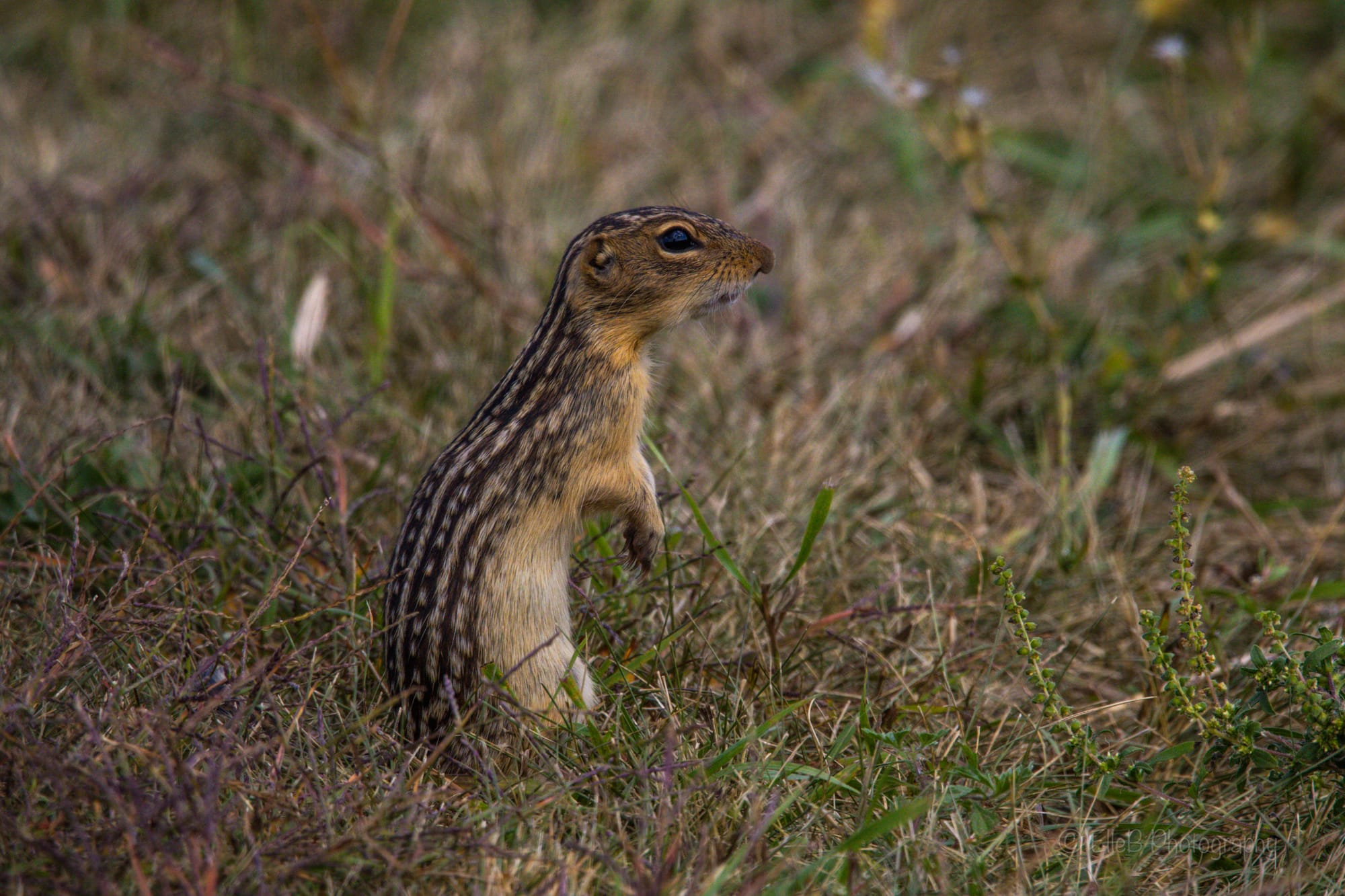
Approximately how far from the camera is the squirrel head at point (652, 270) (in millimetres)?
3529

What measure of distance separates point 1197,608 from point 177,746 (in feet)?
7.97

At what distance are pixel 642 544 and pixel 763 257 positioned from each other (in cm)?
90

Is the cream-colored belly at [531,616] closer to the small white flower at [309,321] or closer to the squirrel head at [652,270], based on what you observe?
the squirrel head at [652,270]

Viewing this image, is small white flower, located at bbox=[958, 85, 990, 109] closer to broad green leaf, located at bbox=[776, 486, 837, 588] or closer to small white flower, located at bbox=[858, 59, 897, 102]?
small white flower, located at bbox=[858, 59, 897, 102]

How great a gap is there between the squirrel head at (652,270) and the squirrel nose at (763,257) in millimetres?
14

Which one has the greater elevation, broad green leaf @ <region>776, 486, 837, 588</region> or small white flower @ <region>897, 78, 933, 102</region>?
small white flower @ <region>897, 78, 933, 102</region>

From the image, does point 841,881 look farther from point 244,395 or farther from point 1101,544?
point 244,395

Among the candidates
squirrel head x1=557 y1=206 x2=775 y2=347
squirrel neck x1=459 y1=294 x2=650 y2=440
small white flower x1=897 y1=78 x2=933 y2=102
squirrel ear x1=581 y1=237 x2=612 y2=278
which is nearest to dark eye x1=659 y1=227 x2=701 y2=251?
squirrel head x1=557 y1=206 x2=775 y2=347

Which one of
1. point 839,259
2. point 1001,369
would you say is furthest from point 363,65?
point 1001,369

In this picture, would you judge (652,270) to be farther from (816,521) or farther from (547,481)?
(816,521)

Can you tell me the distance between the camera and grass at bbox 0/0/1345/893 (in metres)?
3.05

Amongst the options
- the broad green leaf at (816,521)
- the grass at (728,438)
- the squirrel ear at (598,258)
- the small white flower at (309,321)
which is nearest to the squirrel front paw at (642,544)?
the grass at (728,438)

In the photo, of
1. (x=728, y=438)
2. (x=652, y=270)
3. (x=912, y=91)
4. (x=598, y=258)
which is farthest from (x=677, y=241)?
(x=912, y=91)

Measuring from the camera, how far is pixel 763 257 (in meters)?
3.74
